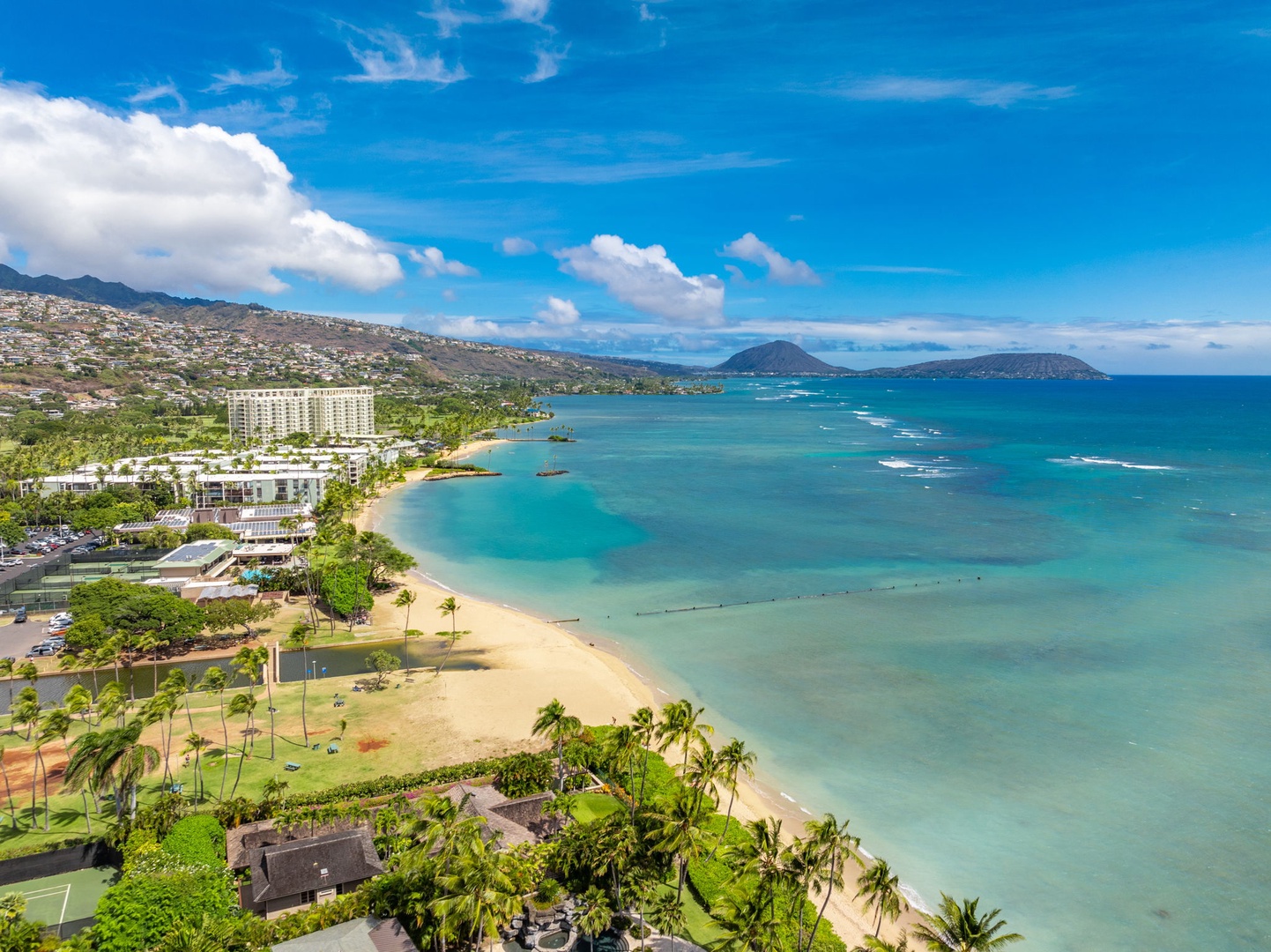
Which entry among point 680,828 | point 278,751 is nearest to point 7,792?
point 278,751

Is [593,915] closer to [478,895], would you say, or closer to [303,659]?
[478,895]

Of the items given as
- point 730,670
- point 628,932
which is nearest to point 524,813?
point 628,932

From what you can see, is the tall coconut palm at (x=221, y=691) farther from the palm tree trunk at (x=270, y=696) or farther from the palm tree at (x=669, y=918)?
the palm tree at (x=669, y=918)

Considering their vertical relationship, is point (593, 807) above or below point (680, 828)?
below

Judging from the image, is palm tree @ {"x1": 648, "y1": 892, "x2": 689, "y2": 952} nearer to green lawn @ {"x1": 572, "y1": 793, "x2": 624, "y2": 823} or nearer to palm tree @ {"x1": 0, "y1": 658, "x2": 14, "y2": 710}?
green lawn @ {"x1": 572, "y1": 793, "x2": 624, "y2": 823}

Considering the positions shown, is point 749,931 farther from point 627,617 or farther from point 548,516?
point 548,516

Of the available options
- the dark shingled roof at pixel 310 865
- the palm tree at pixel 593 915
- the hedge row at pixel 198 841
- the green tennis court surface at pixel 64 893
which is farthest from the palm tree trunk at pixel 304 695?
the palm tree at pixel 593 915
